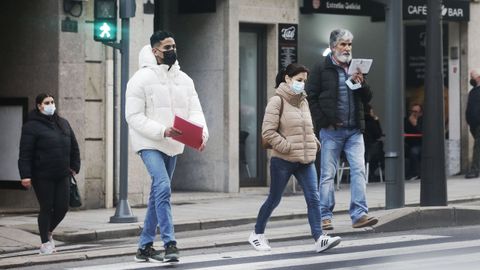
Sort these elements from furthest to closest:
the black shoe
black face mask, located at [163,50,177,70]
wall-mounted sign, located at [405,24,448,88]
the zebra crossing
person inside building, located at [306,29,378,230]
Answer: wall-mounted sign, located at [405,24,448,88] < the black shoe < person inside building, located at [306,29,378,230] < black face mask, located at [163,50,177,70] < the zebra crossing

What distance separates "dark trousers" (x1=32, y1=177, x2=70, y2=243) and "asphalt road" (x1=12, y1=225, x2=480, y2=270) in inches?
48.0

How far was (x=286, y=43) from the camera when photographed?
68.8 ft

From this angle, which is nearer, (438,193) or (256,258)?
(256,258)

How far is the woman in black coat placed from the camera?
1300cm

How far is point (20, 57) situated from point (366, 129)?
622cm

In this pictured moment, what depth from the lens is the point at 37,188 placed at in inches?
515

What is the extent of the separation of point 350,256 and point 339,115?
7.01 feet

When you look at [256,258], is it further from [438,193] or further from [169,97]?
[438,193]

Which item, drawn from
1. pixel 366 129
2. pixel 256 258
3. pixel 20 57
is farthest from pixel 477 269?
pixel 20 57

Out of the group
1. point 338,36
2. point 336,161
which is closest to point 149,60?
point 338,36

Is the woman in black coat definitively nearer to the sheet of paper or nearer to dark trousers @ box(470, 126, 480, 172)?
the sheet of paper

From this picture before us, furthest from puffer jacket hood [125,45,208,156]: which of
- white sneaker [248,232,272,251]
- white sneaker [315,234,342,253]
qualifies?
white sneaker [315,234,342,253]

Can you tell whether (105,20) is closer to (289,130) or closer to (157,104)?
(289,130)

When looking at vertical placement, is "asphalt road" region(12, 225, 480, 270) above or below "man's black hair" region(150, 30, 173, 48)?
below
